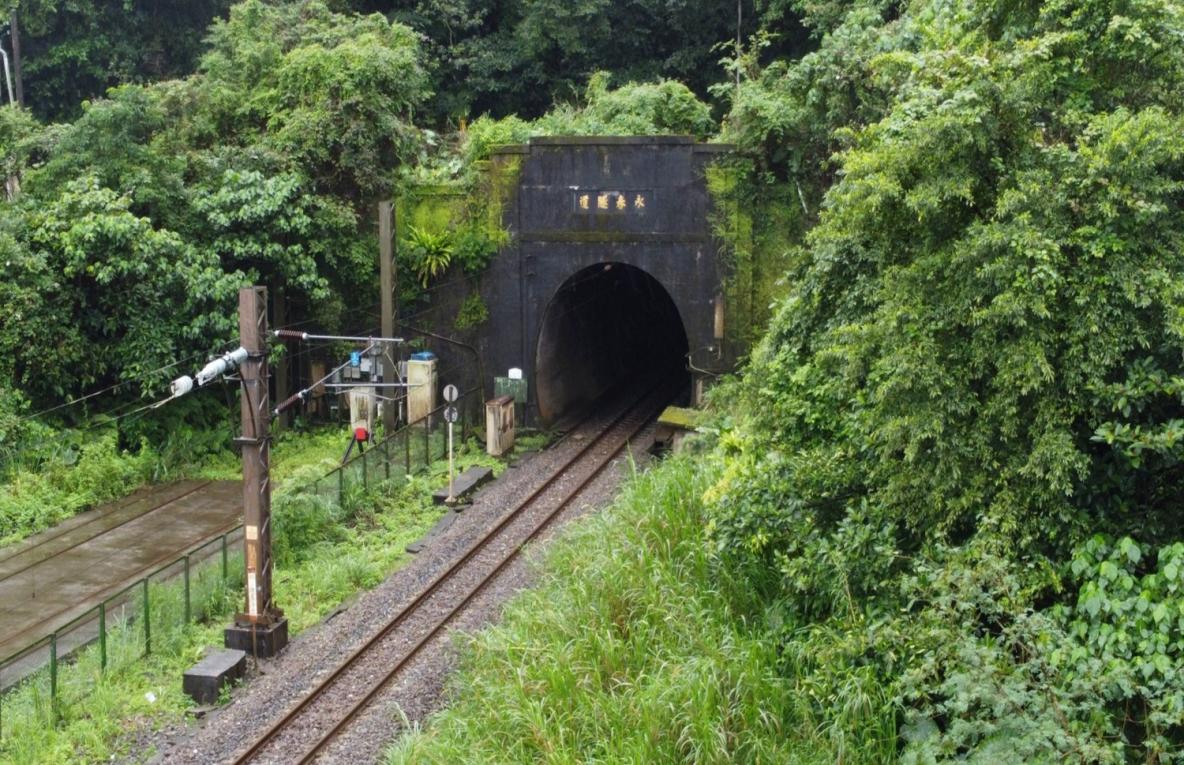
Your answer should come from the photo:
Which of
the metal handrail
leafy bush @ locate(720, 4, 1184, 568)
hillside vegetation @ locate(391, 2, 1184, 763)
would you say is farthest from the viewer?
the metal handrail

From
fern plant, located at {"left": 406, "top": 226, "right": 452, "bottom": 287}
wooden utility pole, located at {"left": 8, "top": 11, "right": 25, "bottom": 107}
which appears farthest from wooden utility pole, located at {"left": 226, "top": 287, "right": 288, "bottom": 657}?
wooden utility pole, located at {"left": 8, "top": 11, "right": 25, "bottom": 107}

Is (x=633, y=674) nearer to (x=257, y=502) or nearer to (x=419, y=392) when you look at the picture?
(x=257, y=502)

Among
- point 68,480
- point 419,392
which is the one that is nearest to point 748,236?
point 419,392

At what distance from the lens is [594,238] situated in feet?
71.3

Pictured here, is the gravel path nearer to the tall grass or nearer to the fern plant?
the tall grass

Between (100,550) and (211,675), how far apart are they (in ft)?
18.5

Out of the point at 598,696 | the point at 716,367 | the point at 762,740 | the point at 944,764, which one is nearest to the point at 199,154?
the point at 716,367

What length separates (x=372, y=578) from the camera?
14.9 metres

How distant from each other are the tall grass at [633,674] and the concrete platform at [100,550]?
5.79 meters

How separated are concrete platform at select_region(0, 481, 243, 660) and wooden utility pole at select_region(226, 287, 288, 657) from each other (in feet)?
9.15

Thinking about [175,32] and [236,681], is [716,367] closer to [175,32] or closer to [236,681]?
[236,681]

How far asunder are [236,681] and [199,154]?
12695 mm

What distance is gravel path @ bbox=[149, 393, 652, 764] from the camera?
10.8 meters

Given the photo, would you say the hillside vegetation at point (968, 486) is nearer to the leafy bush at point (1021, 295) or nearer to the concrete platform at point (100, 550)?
the leafy bush at point (1021, 295)
